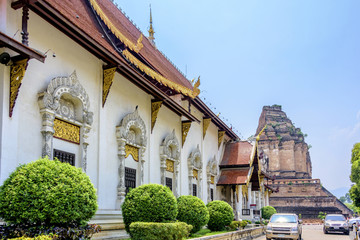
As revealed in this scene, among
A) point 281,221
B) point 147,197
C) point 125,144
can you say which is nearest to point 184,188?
point 281,221

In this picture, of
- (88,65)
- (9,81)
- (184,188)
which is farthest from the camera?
(184,188)

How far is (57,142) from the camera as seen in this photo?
392 inches

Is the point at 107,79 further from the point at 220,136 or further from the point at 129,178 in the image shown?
the point at 220,136

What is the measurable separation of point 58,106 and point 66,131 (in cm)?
80

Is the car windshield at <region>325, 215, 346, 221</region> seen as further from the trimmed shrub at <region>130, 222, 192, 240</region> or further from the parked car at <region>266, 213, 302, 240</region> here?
the trimmed shrub at <region>130, 222, 192, 240</region>

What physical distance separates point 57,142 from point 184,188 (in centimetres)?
910

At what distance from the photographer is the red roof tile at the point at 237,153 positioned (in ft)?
77.2

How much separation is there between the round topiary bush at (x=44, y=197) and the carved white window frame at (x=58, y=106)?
2.01 m

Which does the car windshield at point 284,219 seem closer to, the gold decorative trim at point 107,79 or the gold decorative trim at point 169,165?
the gold decorative trim at point 169,165

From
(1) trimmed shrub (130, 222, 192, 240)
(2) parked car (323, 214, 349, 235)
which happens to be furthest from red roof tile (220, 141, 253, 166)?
(1) trimmed shrub (130, 222, 192, 240)

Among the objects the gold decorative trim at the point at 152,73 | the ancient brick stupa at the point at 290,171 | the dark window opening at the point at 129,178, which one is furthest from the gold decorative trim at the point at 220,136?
the ancient brick stupa at the point at 290,171

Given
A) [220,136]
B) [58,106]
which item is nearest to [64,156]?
[58,106]

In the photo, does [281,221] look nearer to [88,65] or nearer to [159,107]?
[159,107]

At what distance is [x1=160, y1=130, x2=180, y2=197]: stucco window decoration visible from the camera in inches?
615
